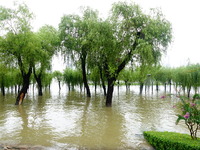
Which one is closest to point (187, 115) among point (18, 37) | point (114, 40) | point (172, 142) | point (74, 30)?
point (172, 142)

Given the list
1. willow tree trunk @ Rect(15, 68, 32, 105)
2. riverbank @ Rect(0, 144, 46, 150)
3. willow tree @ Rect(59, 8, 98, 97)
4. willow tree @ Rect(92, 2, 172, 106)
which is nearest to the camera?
riverbank @ Rect(0, 144, 46, 150)

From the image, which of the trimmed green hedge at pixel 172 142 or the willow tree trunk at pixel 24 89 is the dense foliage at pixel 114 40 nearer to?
the willow tree trunk at pixel 24 89

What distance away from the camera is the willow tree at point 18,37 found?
50.6 feet

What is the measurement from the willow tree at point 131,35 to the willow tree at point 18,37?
20.4 feet

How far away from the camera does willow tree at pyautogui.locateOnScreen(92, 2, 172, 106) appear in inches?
548

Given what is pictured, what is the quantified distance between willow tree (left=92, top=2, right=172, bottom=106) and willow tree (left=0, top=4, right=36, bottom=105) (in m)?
6.21

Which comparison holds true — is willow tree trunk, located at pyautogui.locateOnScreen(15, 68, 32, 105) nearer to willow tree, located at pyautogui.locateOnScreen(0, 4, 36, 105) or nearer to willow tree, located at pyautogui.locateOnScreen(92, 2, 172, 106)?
willow tree, located at pyautogui.locateOnScreen(0, 4, 36, 105)

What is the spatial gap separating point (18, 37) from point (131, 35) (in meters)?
9.28

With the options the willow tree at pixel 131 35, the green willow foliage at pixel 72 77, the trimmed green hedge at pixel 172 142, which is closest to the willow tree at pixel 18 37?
the willow tree at pixel 131 35

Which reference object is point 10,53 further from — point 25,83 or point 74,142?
point 74,142

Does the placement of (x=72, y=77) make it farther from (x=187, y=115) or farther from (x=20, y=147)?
(x=187, y=115)

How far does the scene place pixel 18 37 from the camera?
15.5 metres

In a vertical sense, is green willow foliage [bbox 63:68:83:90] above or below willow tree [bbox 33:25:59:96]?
below

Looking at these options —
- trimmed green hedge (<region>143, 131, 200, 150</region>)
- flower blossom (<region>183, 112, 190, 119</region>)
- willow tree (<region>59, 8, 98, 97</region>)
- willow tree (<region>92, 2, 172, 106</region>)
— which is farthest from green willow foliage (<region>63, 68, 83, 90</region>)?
flower blossom (<region>183, 112, 190, 119</region>)
